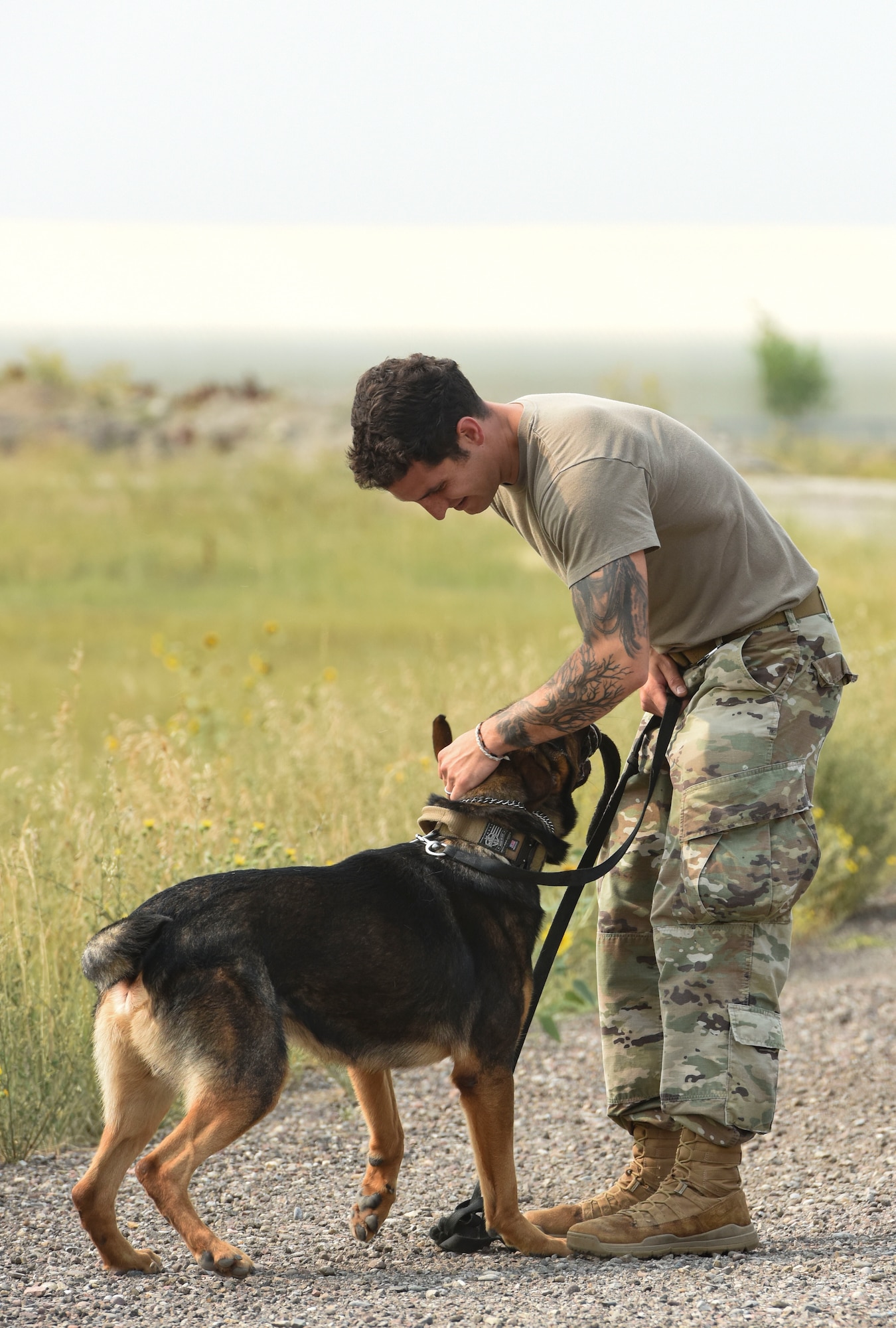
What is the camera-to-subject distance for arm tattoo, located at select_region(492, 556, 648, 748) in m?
3.07

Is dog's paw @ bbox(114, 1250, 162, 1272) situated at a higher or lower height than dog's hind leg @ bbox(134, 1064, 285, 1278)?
lower

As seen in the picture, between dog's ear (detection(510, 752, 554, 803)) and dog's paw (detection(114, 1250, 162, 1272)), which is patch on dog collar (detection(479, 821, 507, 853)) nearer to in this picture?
dog's ear (detection(510, 752, 554, 803))

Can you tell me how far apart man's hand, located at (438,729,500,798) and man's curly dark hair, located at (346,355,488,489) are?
72 cm

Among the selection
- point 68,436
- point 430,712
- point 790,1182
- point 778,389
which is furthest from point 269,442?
point 778,389

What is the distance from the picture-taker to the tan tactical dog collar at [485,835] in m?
3.53

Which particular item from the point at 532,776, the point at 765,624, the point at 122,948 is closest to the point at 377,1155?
the point at 122,948

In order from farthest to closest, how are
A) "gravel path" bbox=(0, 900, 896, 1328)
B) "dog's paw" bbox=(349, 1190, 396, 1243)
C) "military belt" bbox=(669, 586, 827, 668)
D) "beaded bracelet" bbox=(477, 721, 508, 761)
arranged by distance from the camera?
"dog's paw" bbox=(349, 1190, 396, 1243) → "military belt" bbox=(669, 586, 827, 668) → "beaded bracelet" bbox=(477, 721, 508, 761) → "gravel path" bbox=(0, 900, 896, 1328)

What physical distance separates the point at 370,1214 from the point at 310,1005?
78cm

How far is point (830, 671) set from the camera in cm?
342

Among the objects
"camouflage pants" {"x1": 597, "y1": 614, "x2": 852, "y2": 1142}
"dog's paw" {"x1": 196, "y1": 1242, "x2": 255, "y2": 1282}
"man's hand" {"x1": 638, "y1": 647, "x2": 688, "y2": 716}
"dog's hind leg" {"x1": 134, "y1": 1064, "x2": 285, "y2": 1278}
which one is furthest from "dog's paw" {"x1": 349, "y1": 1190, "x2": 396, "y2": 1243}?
"man's hand" {"x1": 638, "y1": 647, "x2": 688, "y2": 716}

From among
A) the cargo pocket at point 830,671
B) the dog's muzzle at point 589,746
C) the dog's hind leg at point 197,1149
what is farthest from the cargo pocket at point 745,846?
the dog's hind leg at point 197,1149

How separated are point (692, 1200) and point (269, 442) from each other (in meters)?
42.6

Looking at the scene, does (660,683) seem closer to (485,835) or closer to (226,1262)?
(485,835)

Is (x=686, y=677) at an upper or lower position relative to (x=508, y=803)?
upper
